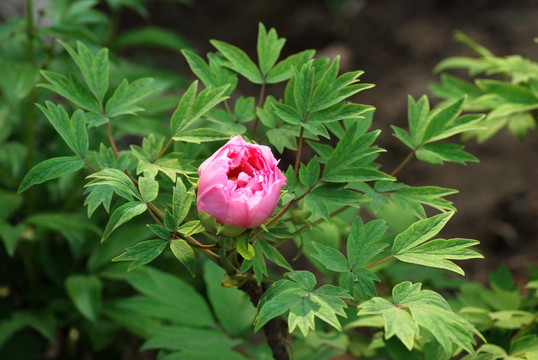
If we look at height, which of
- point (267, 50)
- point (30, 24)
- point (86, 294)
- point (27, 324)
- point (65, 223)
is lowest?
point (27, 324)

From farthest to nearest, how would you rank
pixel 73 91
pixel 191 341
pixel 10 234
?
pixel 10 234
pixel 191 341
pixel 73 91

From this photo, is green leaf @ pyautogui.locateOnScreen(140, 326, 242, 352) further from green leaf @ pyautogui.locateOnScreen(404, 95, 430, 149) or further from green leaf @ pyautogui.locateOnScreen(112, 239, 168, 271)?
green leaf @ pyautogui.locateOnScreen(404, 95, 430, 149)

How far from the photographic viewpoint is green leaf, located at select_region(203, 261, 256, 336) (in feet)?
4.58

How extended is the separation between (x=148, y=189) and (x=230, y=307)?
2.01 ft

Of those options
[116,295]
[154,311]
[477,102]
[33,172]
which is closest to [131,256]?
[33,172]

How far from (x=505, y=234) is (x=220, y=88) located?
1621 mm

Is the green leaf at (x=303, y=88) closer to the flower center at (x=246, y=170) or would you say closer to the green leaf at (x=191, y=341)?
the flower center at (x=246, y=170)

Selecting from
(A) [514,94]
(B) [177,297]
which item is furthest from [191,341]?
(A) [514,94]

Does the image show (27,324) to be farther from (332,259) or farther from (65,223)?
(332,259)

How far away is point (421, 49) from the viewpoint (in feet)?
10.1

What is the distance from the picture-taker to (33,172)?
933 millimetres

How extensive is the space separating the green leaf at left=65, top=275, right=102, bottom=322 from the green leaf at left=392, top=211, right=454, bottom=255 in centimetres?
93

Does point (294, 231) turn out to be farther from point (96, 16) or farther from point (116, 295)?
point (96, 16)

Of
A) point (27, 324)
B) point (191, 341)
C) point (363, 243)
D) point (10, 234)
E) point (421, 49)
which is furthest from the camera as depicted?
point (421, 49)
